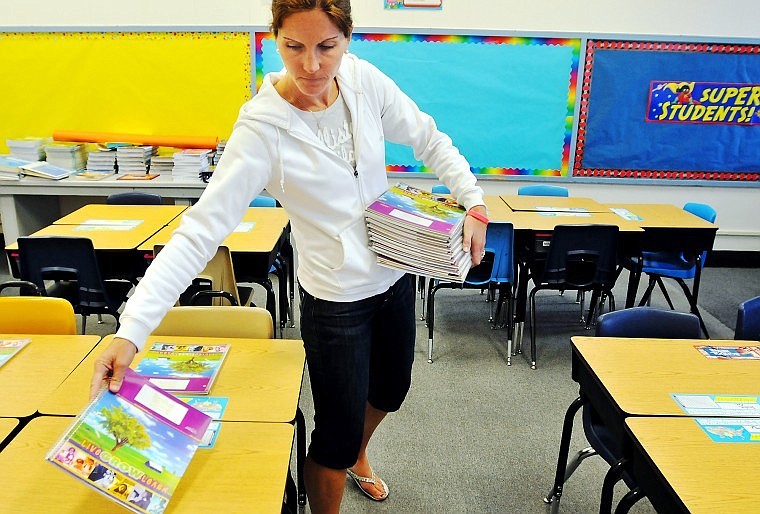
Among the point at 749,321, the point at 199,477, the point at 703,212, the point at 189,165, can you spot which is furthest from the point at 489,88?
the point at 199,477

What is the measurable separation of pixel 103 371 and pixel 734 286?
483 centimetres

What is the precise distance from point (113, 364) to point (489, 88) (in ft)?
13.5

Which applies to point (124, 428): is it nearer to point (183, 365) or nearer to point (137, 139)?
point (183, 365)

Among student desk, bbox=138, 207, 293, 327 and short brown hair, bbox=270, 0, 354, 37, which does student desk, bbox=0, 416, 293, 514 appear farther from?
student desk, bbox=138, 207, 293, 327

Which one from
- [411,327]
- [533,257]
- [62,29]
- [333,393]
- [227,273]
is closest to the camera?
[333,393]

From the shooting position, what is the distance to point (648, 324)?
2.04m

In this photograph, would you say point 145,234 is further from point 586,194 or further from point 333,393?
point 586,194

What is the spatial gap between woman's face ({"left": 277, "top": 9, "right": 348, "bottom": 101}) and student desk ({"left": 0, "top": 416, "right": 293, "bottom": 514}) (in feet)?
2.56

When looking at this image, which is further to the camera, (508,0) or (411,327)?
(508,0)

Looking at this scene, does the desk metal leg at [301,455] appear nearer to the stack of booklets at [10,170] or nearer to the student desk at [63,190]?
the student desk at [63,190]

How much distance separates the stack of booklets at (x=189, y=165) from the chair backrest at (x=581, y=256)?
8.86ft

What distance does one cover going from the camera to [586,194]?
4.84 m

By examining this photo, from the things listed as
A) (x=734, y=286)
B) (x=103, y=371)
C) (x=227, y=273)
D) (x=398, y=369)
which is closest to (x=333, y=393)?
(x=398, y=369)

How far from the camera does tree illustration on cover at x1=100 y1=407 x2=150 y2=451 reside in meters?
1.03
